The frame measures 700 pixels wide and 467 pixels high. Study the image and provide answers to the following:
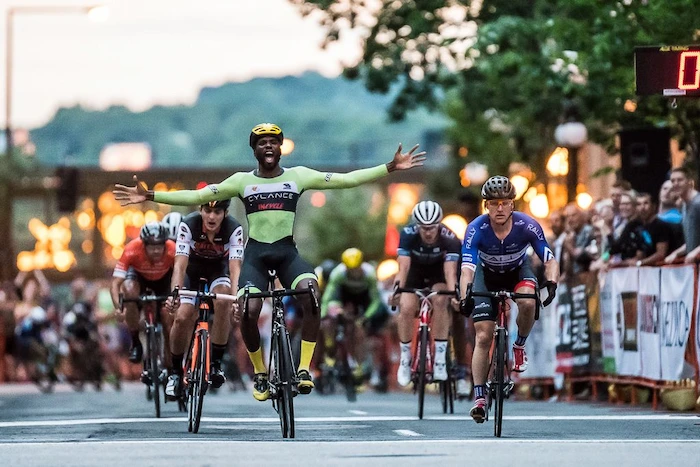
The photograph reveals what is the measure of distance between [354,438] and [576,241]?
8919mm

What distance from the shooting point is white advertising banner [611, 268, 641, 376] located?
19828mm

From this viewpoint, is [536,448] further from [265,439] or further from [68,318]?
[68,318]

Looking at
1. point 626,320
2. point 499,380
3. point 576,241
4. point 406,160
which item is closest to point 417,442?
point 499,380

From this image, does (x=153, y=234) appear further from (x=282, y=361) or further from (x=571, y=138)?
(x=571, y=138)

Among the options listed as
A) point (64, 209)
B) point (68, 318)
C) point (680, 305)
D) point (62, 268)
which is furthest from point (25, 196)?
point (680, 305)

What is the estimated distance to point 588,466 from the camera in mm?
11000

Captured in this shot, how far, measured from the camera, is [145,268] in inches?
762

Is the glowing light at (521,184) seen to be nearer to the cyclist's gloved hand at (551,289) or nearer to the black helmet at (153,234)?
the black helmet at (153,234)

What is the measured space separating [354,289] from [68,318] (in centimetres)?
914

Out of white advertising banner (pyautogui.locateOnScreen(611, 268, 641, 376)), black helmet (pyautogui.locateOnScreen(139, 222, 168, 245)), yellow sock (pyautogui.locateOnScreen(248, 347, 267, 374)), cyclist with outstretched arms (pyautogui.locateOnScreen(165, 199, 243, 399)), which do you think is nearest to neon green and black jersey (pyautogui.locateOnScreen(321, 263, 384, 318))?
→ white advertising banner (pyautogui.locateOnScreen(611, 268, 641, 376))

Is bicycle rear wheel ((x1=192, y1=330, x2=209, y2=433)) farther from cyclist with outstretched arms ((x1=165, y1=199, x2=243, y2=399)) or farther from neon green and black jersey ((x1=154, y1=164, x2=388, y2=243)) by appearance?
neon green and black jersey ((x1=154, y1=164, x2=388, y2=243))

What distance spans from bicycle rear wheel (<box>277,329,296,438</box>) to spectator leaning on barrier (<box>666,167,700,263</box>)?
5019 mm

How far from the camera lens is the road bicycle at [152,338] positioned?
61.4 ft

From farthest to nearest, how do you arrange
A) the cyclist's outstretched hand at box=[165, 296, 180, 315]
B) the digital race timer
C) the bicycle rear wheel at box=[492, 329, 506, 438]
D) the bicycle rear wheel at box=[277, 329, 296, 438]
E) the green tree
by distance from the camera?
the green tree → the digital race timer → the cyclist's outstretched hand at box=[165, 296, 180, 315] → the bicycle rear wheel at box=[492, 329, 506, 438] → the bicycle rear wheel at box=[277, 329, 296, 438]
